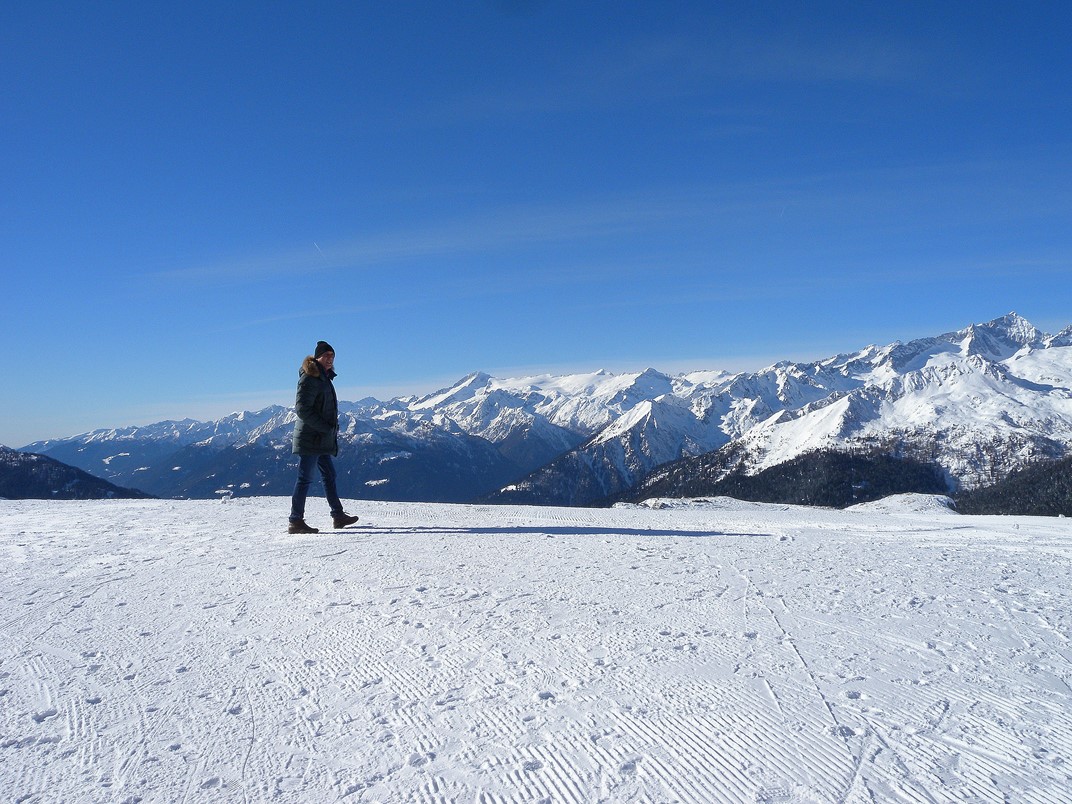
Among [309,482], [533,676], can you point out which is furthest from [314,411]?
[533,676]

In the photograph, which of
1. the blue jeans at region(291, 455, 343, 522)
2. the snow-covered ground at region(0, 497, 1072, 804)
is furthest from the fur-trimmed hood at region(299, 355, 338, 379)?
the snow-covered ground at region(0, 497, 1072, 804)

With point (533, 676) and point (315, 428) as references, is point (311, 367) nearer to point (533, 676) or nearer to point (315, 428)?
point (315, 428)

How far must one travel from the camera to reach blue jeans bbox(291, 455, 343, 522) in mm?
11430

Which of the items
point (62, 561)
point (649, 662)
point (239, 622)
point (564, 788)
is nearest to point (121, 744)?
point (239, 622)

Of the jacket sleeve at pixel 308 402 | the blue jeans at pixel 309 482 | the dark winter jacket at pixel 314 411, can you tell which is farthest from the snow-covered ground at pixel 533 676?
the jacket sleeve at pixel 308 402

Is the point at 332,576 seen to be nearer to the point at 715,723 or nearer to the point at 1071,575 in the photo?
the point at 715,723

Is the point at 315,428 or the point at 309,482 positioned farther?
the point at 309,482

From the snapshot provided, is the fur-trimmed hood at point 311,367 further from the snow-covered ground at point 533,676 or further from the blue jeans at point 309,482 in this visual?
the snow-covered ground at point 533,676

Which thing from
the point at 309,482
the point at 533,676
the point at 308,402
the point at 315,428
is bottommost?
the point at 533,676

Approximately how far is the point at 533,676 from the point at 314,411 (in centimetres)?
808

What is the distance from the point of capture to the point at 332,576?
310 inches

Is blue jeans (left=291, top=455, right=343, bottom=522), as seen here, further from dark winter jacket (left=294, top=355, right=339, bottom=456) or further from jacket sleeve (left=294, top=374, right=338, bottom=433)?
jacket sleeve (left=294, top=374, right=338, bottom=433)

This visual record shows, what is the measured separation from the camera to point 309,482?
11742 millimetres

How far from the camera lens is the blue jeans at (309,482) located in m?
11.4
